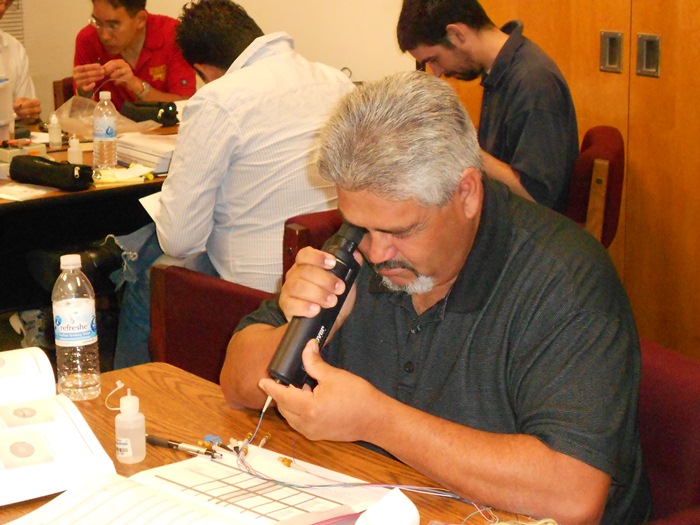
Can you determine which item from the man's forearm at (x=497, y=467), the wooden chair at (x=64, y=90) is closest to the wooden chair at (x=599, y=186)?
the man's forearm at (x=497, y=467)

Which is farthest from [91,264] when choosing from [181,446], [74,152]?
[181,446]

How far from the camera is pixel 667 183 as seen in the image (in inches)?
137

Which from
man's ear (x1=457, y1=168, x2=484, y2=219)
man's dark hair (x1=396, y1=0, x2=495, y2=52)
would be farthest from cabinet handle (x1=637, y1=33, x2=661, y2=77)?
man's ear (x1=457, y1=168, x2=484, y2=219)

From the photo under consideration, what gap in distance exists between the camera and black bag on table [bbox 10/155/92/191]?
3.44 metres

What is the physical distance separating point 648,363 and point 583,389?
17 cm

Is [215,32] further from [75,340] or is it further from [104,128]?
[75,340]

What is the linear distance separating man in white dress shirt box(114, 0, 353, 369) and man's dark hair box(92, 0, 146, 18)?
2.12 metres

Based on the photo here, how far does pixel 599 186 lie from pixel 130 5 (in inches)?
113

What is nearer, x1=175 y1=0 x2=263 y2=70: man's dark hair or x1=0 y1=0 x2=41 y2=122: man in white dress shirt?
x1=175 y1=0 x2=263 y2=70: man's dark hair

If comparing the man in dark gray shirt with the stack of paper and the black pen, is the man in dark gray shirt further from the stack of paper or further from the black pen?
the black pen

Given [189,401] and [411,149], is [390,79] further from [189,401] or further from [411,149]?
[189,401]

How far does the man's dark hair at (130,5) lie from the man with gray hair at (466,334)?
11.8ft

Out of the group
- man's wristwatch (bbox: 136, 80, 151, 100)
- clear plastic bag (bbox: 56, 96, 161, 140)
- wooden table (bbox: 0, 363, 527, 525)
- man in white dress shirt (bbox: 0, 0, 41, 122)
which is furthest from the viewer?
man in white dress shirt (bbox: 0, 0, 41, 122)

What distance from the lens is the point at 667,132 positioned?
344 centimetres
